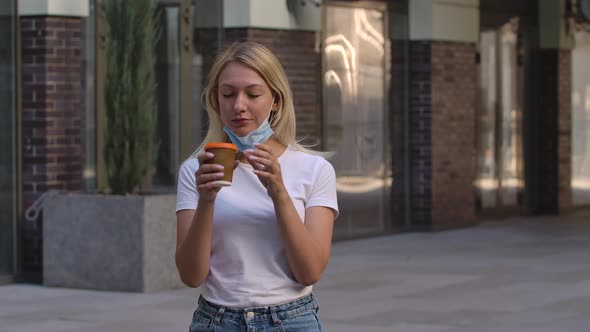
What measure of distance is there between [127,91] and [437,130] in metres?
6.76

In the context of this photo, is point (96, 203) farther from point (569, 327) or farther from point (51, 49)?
point (569, 327)

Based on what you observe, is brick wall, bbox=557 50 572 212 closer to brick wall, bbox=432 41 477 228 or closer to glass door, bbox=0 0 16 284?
brick wall, bbox=432 41 477 228

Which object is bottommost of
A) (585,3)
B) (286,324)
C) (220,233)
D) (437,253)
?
(437,253)

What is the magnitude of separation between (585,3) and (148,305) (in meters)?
12.3

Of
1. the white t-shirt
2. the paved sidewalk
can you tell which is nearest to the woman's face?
the white t-shirt

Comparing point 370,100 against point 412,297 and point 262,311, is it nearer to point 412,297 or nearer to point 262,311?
point 412,297

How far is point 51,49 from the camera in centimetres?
1119

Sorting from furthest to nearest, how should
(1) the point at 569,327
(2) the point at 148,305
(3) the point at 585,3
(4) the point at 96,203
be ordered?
(3) the point at 585,3 < (4) the point at 96,203 < (2) the point at 148,305 < (1) the point at 569,327

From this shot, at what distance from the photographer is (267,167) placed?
3.01 metres

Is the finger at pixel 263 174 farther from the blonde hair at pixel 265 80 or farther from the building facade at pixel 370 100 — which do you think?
the building facade at pixel 370 100

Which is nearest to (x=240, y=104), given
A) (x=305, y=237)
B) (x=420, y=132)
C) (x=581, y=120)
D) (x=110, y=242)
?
(x=305, y=237)

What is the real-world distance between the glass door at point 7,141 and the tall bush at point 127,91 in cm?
89

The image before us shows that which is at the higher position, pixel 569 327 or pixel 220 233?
pixel 220 233

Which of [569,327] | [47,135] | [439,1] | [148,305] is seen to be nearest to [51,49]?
[47,135]
